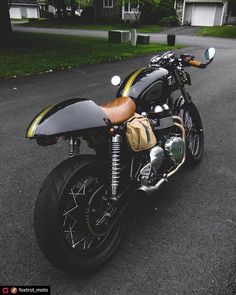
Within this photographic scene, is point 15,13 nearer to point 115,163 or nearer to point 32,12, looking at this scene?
point 32,12

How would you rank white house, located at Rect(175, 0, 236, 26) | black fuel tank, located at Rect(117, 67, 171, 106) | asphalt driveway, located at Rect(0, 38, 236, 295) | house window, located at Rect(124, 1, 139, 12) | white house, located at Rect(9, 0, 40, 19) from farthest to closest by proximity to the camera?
white house, located at Rect(9, 0, 40, 19) → house window, located at Rect(124, 1, 139, 12) → white house, located at Rect(175, 0, 236, 26) → black fuel tank, located at Rect(117, 67, 171, 106) → asphalt driveway, located at Rect(0, 38, 236, 295)

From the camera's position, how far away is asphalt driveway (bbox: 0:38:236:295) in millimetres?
2559

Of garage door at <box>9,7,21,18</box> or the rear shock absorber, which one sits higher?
the rear shock absorber

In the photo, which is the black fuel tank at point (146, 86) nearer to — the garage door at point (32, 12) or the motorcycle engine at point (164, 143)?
the motorcycle engine at point (164, 143)

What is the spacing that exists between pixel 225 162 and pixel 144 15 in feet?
129

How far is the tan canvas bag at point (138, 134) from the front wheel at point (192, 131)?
1289mm

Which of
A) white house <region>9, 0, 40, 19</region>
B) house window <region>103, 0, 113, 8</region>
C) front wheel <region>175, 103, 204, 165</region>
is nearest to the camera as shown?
front wheel <region>175, 103, 204, 165</region>

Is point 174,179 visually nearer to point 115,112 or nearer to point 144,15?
point 115,112

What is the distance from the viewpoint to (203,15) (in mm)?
40625

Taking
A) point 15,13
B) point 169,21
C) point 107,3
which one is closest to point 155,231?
point 169,21

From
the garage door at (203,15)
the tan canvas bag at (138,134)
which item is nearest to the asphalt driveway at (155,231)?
the tan canvas bag at (138,134)

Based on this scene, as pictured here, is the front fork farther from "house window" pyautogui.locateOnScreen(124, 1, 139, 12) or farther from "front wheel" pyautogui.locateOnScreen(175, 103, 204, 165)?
"house window" pyautogui.locateOnScreen(124, 1, 139, 12)

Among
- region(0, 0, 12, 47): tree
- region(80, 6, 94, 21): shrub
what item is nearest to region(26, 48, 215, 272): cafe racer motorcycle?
region(0, 0, 12, 47): tree

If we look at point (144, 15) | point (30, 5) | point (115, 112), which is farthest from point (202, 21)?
point (115, 112)
